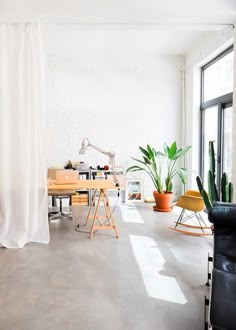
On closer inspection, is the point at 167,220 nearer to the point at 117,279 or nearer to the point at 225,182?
the point at 225,182

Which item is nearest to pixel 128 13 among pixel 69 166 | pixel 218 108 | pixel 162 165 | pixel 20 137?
pixel 20 137

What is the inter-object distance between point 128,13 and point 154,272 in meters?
3.06

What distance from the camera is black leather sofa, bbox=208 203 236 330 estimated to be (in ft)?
6.40

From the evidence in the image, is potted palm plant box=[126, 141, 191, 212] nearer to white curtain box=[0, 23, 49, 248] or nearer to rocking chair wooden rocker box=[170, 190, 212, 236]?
rocking chair wooden rocker box=[170, 190, 212, 236]

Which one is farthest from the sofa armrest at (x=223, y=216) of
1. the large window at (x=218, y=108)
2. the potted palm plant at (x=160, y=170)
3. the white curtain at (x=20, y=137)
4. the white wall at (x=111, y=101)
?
the white wall at (x=111, y=101)

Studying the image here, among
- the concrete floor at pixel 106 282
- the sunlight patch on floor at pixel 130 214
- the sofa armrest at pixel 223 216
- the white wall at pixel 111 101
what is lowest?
the concrete floor at pixel 106 282

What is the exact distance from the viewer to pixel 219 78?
5875 millimetres

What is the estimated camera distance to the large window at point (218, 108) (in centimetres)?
550

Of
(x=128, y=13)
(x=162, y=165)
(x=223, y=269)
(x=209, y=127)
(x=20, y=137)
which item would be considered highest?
(x=128, y=13)

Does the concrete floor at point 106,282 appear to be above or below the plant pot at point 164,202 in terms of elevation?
below

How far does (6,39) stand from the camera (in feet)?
14.1

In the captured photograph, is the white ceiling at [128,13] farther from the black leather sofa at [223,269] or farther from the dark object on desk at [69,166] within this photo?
the dark object on desk at [69,166]

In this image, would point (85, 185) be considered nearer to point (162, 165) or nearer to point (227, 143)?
point (227, 143)

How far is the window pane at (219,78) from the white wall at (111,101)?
0.95 meters
